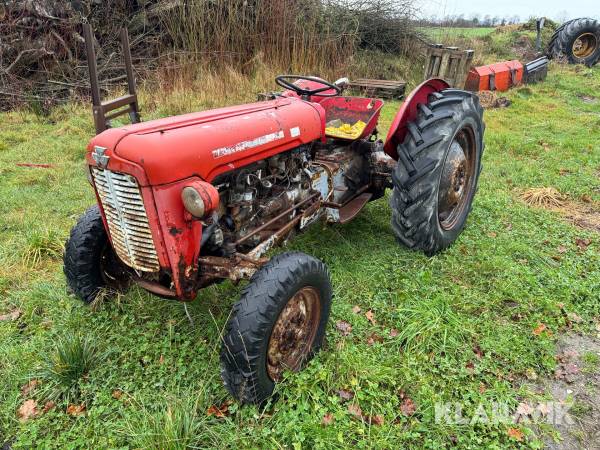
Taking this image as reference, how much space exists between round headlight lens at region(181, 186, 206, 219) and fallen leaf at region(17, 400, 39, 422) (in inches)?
49.3

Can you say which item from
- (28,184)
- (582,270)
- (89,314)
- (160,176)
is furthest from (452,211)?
(28,184)

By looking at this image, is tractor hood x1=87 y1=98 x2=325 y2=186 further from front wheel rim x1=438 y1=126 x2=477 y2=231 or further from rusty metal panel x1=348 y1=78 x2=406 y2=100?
rusty metal panel x1=348 y1=78 x2=406 y2=100

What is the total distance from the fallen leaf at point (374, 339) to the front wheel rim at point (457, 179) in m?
1.25

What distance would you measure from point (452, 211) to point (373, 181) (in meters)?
0.70

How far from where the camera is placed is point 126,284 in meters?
2.80

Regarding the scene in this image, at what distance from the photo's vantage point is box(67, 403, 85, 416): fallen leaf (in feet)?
6.72

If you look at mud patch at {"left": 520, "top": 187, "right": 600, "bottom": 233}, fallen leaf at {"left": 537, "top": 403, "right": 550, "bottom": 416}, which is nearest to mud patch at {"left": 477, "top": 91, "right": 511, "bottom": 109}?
mud patch at {"left": 520, "top": 187, "right": 600, "bottom": 233}

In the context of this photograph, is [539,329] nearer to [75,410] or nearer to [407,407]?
[407,407]

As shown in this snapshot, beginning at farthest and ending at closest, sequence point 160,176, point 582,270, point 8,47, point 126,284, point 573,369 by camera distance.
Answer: point 8,47 → point 582,270 → point 126,284 → point 573,369 → point 160,176

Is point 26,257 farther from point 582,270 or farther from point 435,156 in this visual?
point 582,270

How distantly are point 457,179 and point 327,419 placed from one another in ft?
7.30

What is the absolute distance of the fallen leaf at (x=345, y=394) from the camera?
2.11 m

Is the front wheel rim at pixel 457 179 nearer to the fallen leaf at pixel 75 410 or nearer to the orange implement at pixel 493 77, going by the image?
the fallen leaf at pixel 75 410

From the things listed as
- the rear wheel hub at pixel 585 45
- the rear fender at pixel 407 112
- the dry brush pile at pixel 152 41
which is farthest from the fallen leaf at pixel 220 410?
the rear wheel hub at pixel 585 45
